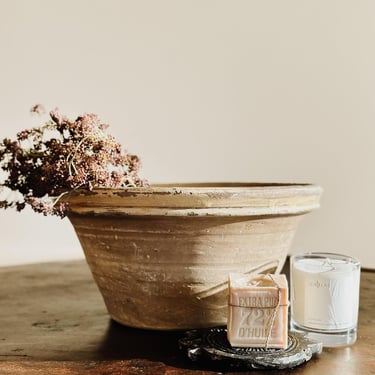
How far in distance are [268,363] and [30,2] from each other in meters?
1.28

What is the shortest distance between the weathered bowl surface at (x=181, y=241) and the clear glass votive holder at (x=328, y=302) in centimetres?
7

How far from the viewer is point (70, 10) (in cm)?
162

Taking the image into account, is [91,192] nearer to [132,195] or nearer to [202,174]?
[132,195]

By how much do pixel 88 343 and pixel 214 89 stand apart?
1.03m

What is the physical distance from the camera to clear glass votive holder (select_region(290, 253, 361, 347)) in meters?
0.76

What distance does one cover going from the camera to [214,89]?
167cm

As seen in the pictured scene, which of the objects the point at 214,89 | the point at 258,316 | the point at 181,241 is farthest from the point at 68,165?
the point at 214,89

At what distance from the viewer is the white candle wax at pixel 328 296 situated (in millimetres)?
760

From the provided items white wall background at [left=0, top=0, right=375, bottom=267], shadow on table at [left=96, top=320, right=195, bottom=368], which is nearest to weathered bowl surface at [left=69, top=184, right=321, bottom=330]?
shadow on table at [left=96, top=320, right=195, bottom=368]

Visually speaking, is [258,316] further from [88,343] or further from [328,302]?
[88,343]

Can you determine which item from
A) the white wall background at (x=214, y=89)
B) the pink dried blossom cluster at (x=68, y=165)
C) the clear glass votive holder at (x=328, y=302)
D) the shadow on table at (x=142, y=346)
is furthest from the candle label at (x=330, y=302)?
the white wall background at (x=214, y=89)

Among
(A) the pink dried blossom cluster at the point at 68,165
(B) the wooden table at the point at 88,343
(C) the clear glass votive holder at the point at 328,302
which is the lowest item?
(B) the wooden table at the point at 88,343

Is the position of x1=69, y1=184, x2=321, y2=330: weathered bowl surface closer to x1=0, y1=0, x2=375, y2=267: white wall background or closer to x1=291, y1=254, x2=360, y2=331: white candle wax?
x1=291, y1=254, x2=360, y2=331: white candle wax

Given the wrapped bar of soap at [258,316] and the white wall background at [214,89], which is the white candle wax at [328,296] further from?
the white wall background at [214,89]
